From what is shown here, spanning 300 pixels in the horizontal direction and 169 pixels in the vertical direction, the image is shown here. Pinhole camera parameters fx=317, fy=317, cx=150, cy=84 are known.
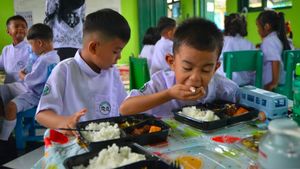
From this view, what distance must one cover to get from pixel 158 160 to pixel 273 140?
233mm

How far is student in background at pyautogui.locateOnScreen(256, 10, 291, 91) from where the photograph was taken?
2787 millimetres

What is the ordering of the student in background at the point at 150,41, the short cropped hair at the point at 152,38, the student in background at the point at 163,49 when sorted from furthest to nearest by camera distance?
1. the short cropped hair at the point at 152,38
2. the student in background at the point at 150,41
3. the student in background at the point at 163,49

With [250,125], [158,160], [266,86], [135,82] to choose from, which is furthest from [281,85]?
[158,160]

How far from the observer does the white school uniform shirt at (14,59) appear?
10.6 feet

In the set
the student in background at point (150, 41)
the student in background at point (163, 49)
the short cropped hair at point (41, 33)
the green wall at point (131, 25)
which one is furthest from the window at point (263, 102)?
the green wall at point (131, 25)

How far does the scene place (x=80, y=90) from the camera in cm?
137

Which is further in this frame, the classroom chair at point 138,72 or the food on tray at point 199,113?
the classroom chair at point 138,72

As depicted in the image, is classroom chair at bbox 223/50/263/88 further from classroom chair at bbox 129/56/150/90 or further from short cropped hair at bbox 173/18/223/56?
short cropped hair at bbox 173/18/223/56

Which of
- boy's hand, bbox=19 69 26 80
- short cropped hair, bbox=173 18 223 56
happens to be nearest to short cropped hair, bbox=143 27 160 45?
boy's hand, bbox=19 69 26 80

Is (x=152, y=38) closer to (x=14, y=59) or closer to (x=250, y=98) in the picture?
(x=14, y=59)

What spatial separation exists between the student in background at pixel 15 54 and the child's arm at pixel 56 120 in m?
2.18

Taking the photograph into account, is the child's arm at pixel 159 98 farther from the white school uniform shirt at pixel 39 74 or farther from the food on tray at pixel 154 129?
the white school uniform shirt at pixel 39 74

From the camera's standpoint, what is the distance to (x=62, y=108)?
1314 millimetres

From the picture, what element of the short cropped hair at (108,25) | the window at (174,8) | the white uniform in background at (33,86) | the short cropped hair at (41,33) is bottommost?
the white uniform in background at (33,86)
